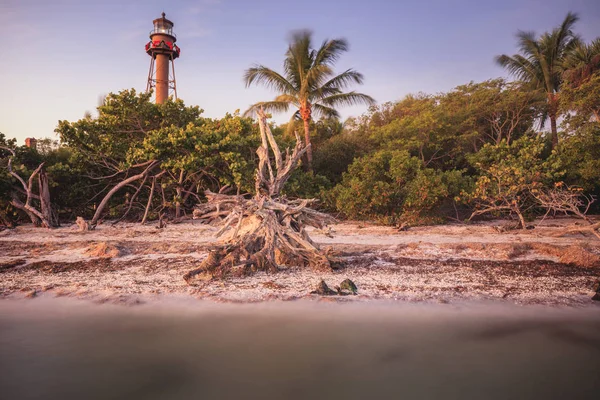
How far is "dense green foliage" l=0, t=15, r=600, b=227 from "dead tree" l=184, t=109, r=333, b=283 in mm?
4871

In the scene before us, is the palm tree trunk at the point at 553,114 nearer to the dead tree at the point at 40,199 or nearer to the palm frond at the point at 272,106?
the palm frond at the point at 272,106

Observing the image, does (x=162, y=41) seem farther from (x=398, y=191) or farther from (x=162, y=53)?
(x=398, y=191)

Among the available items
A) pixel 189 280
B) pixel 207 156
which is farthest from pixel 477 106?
pixel 189 280

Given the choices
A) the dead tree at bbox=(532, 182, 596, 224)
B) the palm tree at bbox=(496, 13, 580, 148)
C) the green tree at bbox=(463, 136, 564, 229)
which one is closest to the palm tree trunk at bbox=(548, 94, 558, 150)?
the palm tree at bbox=(496, 13, 580, 148)

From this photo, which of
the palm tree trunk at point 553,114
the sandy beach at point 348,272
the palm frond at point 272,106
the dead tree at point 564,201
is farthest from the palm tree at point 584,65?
the palm frond at point 272,106

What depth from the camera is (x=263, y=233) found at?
24.7ft

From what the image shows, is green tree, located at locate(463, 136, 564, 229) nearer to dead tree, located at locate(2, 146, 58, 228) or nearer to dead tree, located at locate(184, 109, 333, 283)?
dead tree, located at locate(184, 109, 333, 283)

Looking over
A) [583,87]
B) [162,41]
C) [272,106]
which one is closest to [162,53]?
[162,41]

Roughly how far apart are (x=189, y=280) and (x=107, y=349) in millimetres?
1857

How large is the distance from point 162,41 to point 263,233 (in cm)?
2505

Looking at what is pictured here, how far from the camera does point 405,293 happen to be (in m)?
5.71

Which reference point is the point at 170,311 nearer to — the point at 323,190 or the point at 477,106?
the point at 323,190

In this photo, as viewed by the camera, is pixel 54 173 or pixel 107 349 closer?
pixel 107 349

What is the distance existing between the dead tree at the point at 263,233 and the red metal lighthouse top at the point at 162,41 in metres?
22.9
